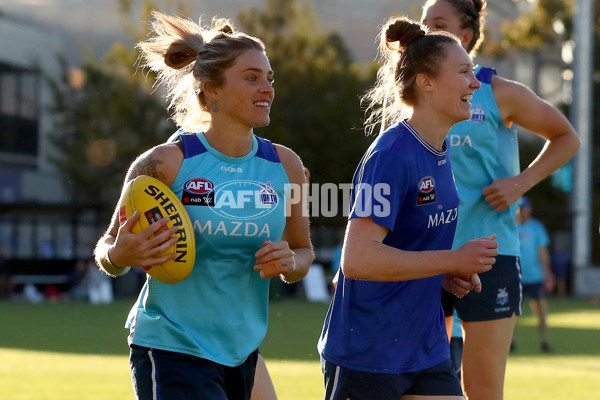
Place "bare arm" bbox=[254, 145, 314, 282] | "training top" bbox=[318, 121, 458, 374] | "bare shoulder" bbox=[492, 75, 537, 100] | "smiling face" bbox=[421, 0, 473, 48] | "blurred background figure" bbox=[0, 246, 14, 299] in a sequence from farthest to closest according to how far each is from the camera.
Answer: "blurred background figure" bbox=[0, 246, 14, 299] → "bare shoulder" bbox=[492, 75, 537, 100] → "smiling face" bbox=[421, 0, 473, 48] → "bare arm" bbox=[254, 145, 314, 282] → "training top" bbox=[318, 121, 458, 374]

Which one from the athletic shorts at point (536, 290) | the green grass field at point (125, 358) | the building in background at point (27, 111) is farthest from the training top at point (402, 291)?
the building in background at point (27, 111)

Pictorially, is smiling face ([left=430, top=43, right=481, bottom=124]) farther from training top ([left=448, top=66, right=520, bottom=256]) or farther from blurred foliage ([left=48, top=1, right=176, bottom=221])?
blurred foliage ([left=48, top=1, right=176, bottom=221])

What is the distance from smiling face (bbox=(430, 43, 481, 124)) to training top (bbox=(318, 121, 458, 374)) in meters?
0.17

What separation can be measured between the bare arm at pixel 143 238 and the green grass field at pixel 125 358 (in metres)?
5.68

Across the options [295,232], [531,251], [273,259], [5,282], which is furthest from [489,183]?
[5,282]

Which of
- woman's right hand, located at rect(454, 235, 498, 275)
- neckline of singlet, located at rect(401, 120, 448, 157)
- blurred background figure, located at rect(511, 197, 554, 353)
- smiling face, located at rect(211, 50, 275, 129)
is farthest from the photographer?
blurred background figure, located at rect(511, 197, 554, 353)

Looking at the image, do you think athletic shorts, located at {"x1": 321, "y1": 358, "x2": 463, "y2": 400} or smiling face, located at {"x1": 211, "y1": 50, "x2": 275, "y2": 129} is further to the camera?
smiling face, located at {"x1": 211, "y1": 50, "x2": 275, "y2": 129}

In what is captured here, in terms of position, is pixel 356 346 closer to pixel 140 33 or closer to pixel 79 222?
pixel 79 222

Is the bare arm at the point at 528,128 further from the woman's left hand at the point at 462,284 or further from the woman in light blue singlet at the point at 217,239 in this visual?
the woman in light blue singlet at the point at 217,239

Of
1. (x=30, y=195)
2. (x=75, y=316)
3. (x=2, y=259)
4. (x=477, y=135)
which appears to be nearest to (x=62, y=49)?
(x=30, y=195)

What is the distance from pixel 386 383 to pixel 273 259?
2.27 feet

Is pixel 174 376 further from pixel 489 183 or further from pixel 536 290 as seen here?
pixel 536 290

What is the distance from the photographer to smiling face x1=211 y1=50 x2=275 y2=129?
4.95 metres

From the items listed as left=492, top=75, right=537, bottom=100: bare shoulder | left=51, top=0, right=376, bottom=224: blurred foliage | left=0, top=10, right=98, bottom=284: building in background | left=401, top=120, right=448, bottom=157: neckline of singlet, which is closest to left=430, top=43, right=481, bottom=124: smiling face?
left=401, top=120, right=448, bottom=157: neckline of singlet
